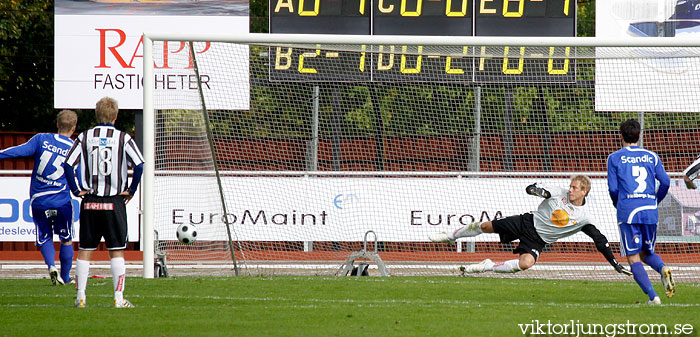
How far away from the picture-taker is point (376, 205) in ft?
47.0

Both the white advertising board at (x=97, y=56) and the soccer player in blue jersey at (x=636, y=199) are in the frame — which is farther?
the white advertising board at (x=97, y=56)

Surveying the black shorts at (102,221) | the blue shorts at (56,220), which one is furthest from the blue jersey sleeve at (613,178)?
the blue shorts at (56,220)

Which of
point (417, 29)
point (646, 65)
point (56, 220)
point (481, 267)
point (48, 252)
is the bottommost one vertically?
point (481, 267)

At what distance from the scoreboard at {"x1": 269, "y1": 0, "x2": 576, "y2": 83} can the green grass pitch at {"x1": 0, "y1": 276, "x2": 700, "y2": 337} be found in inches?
186

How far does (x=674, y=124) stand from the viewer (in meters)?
14.5

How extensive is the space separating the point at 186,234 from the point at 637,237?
5.18 metres

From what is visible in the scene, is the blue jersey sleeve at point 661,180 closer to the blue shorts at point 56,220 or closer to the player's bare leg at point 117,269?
the player's bare leg at point 117,269

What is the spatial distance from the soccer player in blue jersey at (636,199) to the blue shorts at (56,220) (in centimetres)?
516

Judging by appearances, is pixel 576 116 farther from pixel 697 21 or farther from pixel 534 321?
pixel 534 321

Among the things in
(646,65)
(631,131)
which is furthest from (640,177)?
(646,65)

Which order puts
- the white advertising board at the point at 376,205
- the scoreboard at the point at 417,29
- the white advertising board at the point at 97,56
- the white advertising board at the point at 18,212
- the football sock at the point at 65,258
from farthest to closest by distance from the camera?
the white advertising board at the point at 97,56 < the white advertising board at the point at 18,212 < the scoreboard at the point at 417,29 < the white advertising board at the point at 376,205 < the football sock at the point at 65,258

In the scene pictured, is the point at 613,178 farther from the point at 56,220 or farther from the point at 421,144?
the point at 421,144

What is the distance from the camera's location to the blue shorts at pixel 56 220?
924cm

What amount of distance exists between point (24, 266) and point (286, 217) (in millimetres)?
3874
